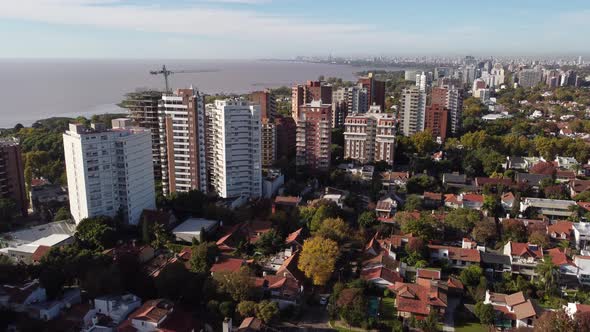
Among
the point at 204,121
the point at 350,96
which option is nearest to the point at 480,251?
the point at 204,121

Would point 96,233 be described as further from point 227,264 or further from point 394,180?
point 394,180

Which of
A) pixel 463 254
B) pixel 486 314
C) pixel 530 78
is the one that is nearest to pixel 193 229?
pixel 463 254

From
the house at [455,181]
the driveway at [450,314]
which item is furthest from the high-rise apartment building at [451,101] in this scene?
the driveway at [450,314]

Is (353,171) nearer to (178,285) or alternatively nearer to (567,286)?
(567,286)

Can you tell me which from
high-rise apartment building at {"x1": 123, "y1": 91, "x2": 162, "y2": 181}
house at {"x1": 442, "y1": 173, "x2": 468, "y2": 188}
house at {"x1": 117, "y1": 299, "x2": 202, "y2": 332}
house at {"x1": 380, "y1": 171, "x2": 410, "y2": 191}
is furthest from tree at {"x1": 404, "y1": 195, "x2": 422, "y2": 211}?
high-rise apartment building at {"x1": 123, "y1": 91, "x2": 162, "y2": 181}

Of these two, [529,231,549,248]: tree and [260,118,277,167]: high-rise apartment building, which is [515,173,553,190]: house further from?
[260,118,277,167]: high-rise apartment building

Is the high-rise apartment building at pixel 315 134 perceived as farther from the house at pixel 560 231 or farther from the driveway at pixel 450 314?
the driveway at pixel 450 314
